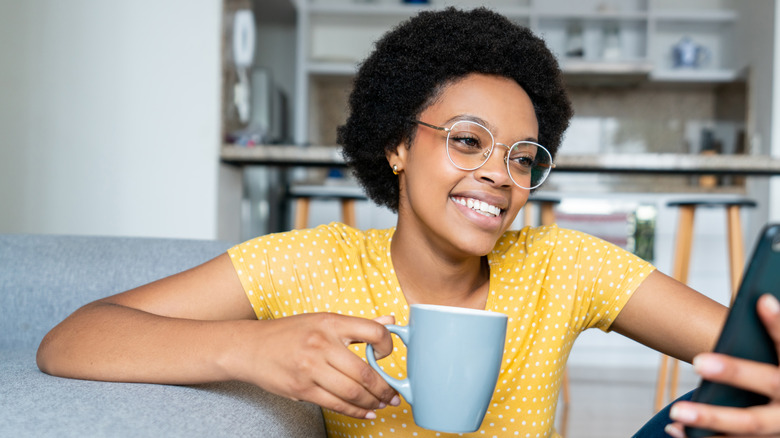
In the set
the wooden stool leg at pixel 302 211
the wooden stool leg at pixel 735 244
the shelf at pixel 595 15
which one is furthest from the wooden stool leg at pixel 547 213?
the shelf at pixel 595 15

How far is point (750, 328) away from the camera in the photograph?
0.54 metres

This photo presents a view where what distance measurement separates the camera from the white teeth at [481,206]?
3.24 ft

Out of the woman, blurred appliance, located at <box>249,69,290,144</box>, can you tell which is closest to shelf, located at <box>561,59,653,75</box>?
blurred appliance, located at <box>249,69,290,144</box>

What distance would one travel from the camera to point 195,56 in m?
2.79

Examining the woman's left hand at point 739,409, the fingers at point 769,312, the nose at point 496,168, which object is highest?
the nose at point 496,168

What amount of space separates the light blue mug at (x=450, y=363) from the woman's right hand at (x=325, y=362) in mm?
17

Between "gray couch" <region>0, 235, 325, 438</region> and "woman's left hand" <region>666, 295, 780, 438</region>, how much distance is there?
0.43m

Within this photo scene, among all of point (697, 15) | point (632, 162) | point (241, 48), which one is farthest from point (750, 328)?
point (697, 15)

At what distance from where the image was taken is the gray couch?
66cm

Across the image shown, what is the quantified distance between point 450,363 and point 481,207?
1.24 ft

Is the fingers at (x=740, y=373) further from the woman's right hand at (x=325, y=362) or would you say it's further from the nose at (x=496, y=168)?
the nose at (x=496, y=168)

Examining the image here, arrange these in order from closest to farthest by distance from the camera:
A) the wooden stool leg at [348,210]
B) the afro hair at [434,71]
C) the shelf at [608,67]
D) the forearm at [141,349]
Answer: the forearm at [141,349] → the afro hair at [434,71] → the wooden stool leg at [348,210] → the shelf at [608,67]

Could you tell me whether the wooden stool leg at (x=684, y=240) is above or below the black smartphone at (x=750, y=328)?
Result: below

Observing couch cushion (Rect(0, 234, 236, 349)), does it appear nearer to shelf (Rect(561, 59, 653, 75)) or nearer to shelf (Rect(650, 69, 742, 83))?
shelf (Rect(561, 59, 653, 75))
